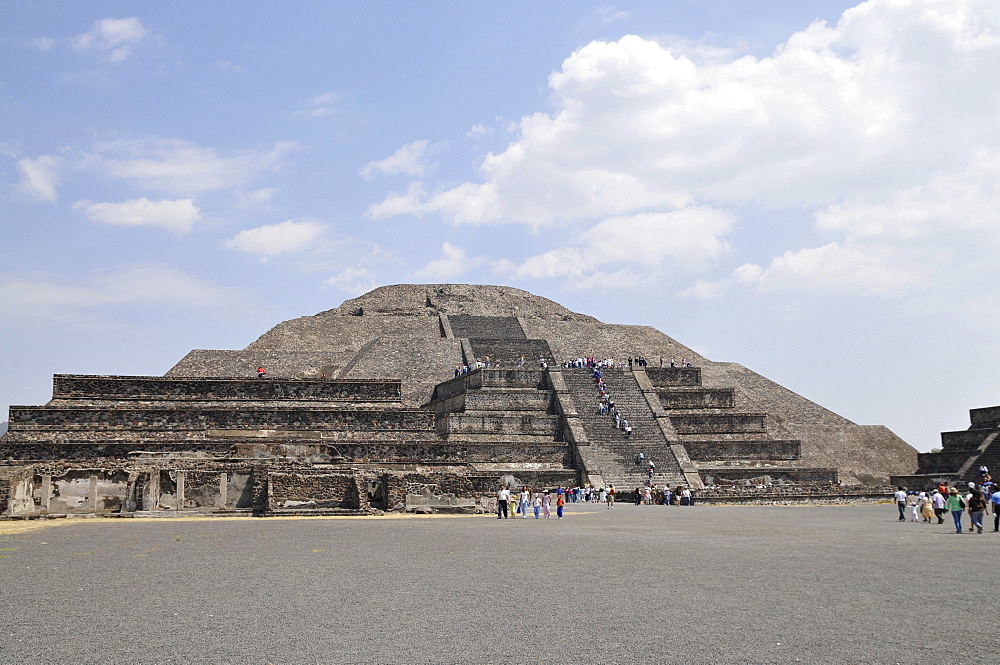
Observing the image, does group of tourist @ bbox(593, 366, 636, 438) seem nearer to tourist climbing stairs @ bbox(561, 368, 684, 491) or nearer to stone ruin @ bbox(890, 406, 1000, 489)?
tourist climbing stairs @ bbox(561, 368, 684, 491)

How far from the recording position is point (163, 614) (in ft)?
22.2

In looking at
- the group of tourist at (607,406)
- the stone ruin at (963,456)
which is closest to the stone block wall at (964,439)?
the stone ruin at (963,456)

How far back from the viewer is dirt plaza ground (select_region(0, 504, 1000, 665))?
562 cm

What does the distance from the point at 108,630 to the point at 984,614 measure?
20.4 ft

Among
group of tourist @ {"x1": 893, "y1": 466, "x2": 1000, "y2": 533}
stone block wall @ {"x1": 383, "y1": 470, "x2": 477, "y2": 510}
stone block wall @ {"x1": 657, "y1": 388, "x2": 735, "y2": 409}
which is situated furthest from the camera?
Answer: stone block wall @ {"x1": 657, "y1": 388, "x2": 735, "y2": 409}

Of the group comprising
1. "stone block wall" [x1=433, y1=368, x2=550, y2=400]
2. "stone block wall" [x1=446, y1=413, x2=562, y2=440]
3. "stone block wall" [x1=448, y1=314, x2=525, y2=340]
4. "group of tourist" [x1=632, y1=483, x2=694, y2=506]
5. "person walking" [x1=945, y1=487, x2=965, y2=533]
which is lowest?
"group of tourist" [x1=632, y1=483, x2=694, y2=506]

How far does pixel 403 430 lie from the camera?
1121 inches

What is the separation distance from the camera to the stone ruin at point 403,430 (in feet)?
68.1

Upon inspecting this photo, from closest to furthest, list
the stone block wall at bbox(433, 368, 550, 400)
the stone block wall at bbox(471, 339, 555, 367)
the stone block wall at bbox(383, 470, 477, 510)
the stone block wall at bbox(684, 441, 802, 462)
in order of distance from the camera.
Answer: the stone block wall at bbox(383, 470, 477, 510), the stone block wall at bbox(684, 441, 802, 462), the stone block wall at bbox(433, 368, 550, 400), the stone block wall at bbox(471, 339, 555, 367)

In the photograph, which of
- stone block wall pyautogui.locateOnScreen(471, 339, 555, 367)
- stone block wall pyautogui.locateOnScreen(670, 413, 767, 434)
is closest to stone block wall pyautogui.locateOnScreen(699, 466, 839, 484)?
stone block wall pyautogui.locateOnScreen(670, 413, 767, 434)

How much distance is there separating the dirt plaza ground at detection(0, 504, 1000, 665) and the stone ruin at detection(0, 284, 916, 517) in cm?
699

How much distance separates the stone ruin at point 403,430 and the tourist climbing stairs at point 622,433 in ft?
0.25

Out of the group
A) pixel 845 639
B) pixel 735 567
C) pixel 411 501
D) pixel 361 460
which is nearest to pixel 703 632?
pixel 845 639

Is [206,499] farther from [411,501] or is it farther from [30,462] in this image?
[30,462]
